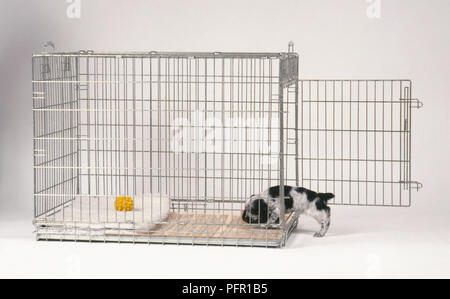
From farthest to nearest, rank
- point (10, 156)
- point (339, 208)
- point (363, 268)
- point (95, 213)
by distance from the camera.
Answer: point (10, 156), point (339, 208), point (95, 213), point (363, 268)

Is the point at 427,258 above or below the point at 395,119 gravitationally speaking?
below

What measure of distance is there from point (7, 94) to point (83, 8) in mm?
1057

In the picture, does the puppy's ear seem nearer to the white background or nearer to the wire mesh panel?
the wire mesh panel

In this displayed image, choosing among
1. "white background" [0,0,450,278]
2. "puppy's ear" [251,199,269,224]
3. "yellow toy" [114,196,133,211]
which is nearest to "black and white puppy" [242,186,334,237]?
"puppy's ear" [251,199,269,224]

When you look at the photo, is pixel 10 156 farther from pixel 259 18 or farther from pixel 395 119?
pixel 395 119

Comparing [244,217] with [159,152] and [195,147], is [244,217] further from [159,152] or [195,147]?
[159,152]

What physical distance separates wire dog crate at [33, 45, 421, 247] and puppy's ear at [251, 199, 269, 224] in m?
0.08

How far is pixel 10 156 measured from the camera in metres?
8.87

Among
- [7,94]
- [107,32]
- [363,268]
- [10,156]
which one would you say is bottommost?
[363,268]

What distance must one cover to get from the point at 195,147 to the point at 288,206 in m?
0.95

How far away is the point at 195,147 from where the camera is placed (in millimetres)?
7469

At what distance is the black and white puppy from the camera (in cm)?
690

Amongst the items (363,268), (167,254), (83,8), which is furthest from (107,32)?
(363,268)

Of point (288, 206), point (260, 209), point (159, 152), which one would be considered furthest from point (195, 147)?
point (288, 206)
